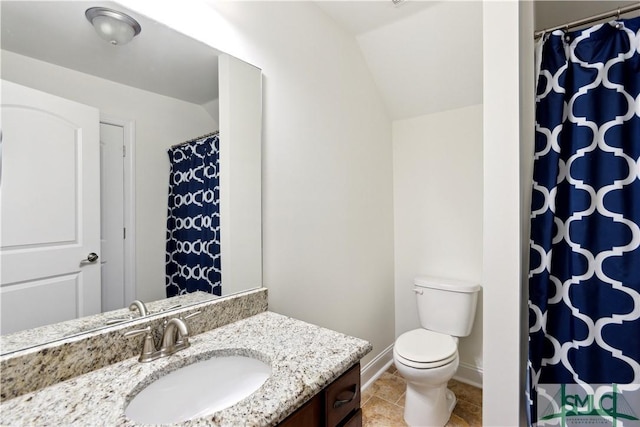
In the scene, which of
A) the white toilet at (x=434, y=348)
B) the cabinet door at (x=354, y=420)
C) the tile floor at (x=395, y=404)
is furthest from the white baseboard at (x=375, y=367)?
the cabinet door at (x=354, y=420)

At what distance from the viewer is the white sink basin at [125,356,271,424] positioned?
76 cm

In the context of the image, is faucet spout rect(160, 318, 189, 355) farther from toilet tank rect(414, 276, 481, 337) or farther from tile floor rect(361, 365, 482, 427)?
toilet tank rect(414, 276, 481, 337)

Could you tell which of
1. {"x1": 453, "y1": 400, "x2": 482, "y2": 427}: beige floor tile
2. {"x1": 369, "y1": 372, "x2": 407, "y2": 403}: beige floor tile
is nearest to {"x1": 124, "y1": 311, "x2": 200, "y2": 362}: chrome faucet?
{"x1": 369, "y1": 372, "x2": 407, "y2": 403}: beige floor tile

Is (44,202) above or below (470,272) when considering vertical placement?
above

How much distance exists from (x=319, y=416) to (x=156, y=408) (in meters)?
0.44

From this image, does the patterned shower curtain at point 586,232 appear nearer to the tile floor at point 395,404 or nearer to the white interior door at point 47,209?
the tile floor at point 395,404

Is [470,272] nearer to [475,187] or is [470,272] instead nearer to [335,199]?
[475,187]

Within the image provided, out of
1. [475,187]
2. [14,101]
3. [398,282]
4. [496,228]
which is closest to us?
[14,101]

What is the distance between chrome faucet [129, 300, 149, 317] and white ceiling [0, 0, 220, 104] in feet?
2.44

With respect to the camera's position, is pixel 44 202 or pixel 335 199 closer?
pixel 44 202

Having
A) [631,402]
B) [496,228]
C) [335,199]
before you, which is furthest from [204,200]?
[631,402]

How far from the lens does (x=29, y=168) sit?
2.54 feet

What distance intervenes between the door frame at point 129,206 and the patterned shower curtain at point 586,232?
173cm

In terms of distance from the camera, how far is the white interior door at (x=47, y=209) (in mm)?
743
